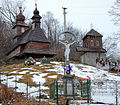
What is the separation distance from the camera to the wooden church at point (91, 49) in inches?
1238

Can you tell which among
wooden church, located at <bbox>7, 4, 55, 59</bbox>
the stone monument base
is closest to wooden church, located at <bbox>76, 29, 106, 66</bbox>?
wooden church, located at <bbox>7, 4, 55, 59</bbox>

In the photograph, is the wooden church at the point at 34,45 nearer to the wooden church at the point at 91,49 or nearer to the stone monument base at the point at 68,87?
the wooden church at the point at 91,49

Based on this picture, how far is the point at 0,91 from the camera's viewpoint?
8.91 meters

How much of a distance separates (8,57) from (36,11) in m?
11.5

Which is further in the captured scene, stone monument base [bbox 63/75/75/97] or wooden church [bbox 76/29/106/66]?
wooden church [bbox 76/29/106/66]

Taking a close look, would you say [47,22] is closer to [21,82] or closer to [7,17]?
[7,17]

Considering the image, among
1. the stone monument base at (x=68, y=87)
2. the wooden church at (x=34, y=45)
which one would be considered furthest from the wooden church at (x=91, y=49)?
the stone monument base at (x=68, y=87)

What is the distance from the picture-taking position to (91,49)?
105 feet

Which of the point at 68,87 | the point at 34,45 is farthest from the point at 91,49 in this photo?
the point at 68,87

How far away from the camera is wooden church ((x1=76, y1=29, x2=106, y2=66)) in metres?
31.5

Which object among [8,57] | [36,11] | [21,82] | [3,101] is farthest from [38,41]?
[3,101]

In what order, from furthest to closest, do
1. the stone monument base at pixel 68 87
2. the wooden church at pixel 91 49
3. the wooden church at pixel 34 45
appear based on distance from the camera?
the wooden church at pixel 91 49 < the wooden church at pixel 34 45 < the stone monument base at pixel 68 87

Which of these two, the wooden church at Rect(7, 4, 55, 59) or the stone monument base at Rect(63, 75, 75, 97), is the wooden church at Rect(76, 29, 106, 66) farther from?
the stone monument base at Rect(63, 75, 75, 97)

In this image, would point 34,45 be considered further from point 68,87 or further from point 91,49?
point 68,87
